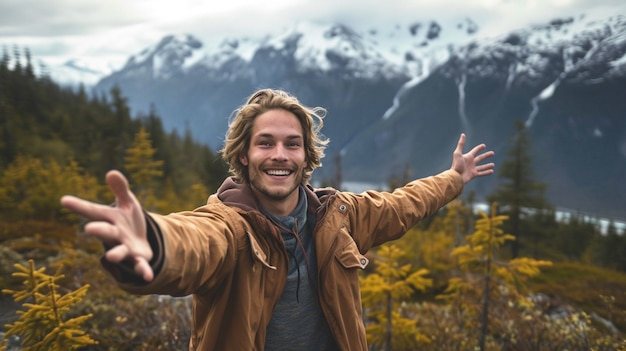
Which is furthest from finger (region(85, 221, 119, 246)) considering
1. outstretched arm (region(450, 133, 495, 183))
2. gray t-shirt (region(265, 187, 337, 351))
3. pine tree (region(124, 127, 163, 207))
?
pine tree (region(124, 127, 163, 207))

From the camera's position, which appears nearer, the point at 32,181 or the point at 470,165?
the point at 470,165

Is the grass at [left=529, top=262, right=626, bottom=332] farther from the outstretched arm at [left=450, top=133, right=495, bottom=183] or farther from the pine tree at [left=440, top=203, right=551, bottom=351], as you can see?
the outstretched arm at [left=450, top=133, right=495, bottom=183]

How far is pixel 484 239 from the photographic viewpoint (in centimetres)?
796

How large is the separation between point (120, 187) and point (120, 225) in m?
0.17

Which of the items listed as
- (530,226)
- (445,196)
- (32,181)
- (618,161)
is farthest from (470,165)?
(618,161)

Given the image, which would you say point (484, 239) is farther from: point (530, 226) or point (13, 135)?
point (13, 135)

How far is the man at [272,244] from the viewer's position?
2303mm

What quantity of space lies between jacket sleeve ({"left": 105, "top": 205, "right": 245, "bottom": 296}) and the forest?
124 cm

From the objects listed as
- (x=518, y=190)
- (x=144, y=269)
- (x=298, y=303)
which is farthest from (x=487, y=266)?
(x=518, y=190)

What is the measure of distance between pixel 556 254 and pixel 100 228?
43.9m

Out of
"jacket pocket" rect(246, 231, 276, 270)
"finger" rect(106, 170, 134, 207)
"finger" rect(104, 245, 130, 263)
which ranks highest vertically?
"finger" rect(106, 170, 134, 207)

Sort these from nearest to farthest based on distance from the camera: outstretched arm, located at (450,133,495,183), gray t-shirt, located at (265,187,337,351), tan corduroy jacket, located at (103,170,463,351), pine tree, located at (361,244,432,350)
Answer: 1. tan corduroy jacket, located at (103,170,463,351)
2. gray t-shirt, located at (265,187,337,351)
3. outstretched arm, located at (450,133,495,183)
4. pine tree, located at (361,244,432,350)

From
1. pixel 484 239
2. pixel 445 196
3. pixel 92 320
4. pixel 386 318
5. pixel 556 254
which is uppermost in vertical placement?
pixel 445 196

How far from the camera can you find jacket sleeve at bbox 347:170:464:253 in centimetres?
346
